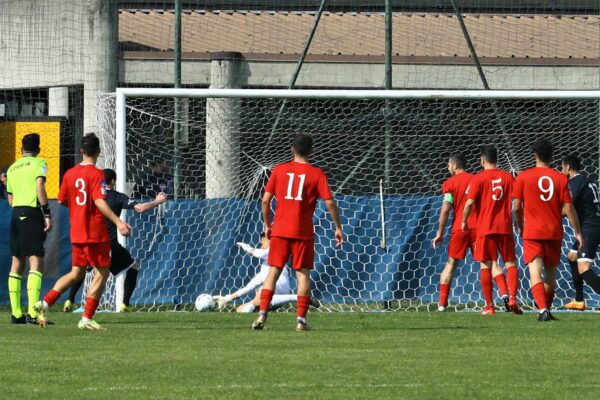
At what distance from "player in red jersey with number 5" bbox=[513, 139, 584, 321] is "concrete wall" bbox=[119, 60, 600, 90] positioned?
21.6 ft

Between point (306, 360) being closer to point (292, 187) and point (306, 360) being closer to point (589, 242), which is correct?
point (292, 187)

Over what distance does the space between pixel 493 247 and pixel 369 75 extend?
5256 millimetres

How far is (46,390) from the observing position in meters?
8.00

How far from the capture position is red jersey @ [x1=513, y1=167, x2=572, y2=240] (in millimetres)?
14039

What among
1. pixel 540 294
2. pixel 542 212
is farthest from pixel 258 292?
pixel 542 212

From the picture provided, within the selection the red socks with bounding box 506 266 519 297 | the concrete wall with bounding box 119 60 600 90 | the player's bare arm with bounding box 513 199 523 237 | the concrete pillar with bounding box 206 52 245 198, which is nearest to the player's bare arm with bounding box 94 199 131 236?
the player's bare arm with bounding box 513 199 523 237

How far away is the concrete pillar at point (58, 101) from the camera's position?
20656 millimetres

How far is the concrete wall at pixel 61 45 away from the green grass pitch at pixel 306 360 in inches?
232

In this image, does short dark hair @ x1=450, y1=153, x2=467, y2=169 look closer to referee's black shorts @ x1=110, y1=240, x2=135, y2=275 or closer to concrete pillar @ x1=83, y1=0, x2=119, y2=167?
referee's black shorts @ x1=110, y1=240, x2=135, y2=275

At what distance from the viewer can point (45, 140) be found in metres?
19.9

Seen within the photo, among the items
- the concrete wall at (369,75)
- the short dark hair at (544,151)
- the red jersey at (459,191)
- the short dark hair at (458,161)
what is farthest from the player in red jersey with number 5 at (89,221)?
the concrete wall at (369,75)

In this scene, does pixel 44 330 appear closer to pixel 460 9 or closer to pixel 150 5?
pixel 150 5

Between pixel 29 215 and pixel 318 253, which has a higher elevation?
pixel 29 215

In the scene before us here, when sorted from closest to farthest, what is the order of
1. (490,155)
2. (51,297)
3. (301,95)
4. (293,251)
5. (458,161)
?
(293,251) < (51,297) < (490,155) < (458,161) < (301,95)
